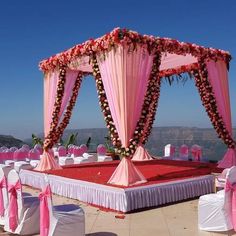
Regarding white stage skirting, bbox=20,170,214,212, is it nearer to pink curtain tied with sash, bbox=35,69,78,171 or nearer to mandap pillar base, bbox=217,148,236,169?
pink curtain tied with sash, bbox=35,69,78,171

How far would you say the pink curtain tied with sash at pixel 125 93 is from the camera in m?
7.25

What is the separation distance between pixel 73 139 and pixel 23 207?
12.0m

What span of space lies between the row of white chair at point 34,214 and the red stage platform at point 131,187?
5.18ft

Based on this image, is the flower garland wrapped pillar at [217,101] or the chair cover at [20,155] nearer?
the flower garland wrapped pillar at [217,101]

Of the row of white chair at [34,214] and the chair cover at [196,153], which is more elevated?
the chair cover at [196,153]

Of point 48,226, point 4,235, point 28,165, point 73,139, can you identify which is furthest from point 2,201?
point 73,139

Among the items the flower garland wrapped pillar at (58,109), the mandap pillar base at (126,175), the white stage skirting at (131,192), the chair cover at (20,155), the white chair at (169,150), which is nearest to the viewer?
the white stage skirting at (131,192)

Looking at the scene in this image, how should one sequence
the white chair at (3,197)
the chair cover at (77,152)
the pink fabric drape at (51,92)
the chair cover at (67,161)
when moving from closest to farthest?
1. the white chair at (3,197)
2. the pink fabric drape at (51,92)
3. the chair cover at (67,161)
4. the chair cover at (77,152)

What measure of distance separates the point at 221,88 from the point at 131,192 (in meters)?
4.58

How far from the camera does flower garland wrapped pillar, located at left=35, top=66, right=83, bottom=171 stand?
9867 millimetres

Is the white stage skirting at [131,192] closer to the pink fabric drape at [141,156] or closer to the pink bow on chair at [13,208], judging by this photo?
the pink bow on chair at [13,208]

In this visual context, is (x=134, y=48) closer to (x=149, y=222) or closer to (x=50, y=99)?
(x=149, y=222)

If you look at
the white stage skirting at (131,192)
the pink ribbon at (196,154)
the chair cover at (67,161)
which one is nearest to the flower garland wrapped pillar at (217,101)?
the white stage skirting at (131,192)

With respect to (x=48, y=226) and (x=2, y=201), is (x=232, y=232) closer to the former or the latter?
(x=48, y=226)
